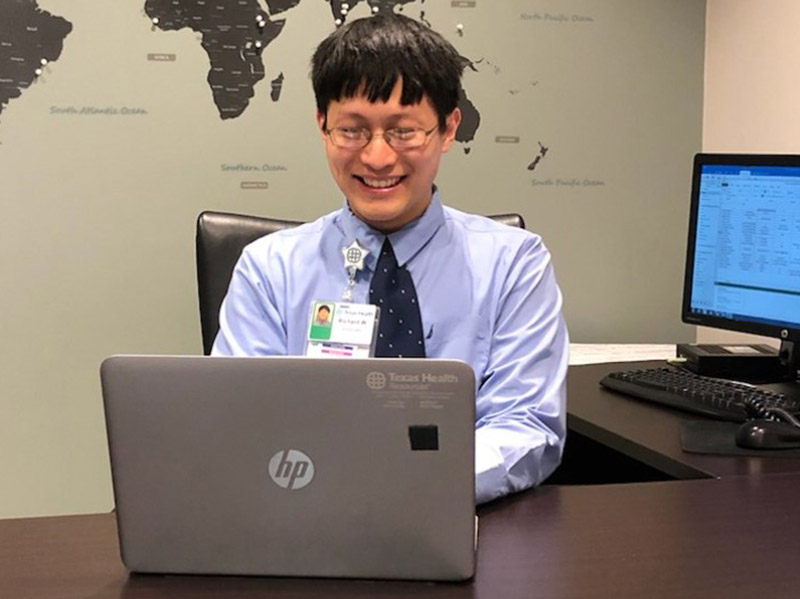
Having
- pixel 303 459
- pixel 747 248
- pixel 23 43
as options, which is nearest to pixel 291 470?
pixel 303 459

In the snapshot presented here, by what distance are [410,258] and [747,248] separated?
817mm

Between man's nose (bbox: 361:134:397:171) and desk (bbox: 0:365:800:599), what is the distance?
53 cm

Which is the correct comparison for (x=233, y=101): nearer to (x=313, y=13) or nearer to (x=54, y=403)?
(x=313, y=13)

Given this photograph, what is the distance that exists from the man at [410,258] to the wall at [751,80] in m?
1.17

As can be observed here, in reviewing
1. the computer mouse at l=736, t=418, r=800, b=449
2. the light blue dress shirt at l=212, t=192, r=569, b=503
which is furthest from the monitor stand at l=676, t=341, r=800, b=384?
the light blue dress shirt at l=212, t=192, r=569, b=503

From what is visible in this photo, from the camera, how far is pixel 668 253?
9.48 feet

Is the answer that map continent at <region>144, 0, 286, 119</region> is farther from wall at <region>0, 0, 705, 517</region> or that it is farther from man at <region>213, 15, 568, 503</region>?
man at <region>213, 15, 568, 503</region>

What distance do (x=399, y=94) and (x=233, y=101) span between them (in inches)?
44.9

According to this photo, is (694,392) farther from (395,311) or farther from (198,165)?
(198,165)

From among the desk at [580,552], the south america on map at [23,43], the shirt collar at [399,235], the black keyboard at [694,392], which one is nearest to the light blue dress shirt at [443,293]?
the shirt collar at [399,235]

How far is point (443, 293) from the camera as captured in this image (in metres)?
1.62

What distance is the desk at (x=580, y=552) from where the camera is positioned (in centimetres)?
102

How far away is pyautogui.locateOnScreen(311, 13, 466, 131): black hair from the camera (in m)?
1.52

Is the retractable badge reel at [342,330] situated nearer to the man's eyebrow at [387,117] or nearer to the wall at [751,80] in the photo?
Result: the man's eyebrow at [387,117]
